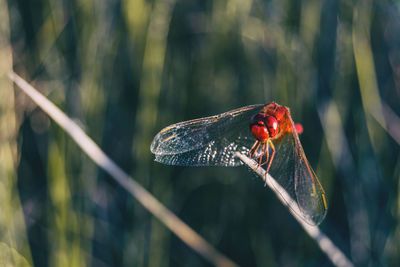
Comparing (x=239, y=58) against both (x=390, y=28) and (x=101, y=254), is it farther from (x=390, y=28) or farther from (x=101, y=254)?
(x=101, y=254)

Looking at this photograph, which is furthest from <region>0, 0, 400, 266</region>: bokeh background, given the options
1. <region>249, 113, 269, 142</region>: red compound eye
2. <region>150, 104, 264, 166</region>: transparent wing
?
Answer: <region>249, 113, 269, 142</region>: red compound eye

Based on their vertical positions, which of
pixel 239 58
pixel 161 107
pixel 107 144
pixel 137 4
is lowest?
pixel 107 144

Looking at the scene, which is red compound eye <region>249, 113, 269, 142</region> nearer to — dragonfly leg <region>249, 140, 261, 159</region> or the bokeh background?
dragonfly leg <region>249, 140, 261, 159</region>

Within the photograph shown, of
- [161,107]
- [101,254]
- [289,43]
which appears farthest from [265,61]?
[101,254]

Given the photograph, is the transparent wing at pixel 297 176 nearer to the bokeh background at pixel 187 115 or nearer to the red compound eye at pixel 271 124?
the red compound eye at pixel 271 124

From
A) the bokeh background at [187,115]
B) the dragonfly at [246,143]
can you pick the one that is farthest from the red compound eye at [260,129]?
the bokeh background at [187,115]

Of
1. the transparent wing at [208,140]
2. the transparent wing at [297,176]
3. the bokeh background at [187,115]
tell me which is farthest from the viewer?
the bokeh background at [187,115]

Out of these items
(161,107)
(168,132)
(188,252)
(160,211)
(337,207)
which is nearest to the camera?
(168,132)
